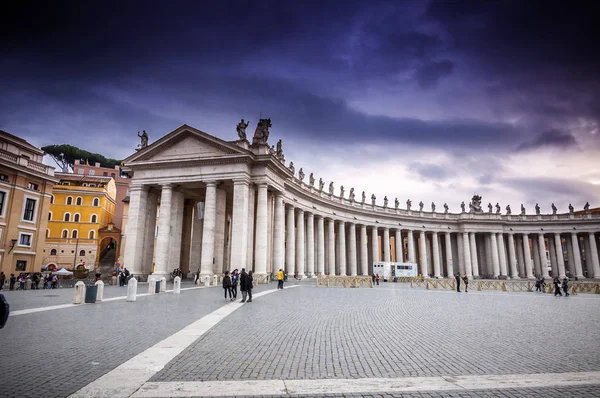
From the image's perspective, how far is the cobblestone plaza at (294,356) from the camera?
6039 millimetres

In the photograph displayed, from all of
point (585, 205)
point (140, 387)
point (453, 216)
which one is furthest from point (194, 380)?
point (585, 205)

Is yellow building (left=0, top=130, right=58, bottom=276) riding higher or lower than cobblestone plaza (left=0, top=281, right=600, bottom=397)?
higher

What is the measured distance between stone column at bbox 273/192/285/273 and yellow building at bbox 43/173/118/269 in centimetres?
4165

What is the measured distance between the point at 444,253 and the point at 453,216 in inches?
502

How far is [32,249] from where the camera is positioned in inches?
1704

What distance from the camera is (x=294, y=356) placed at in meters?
8.09

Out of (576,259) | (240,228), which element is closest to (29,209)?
(240,228)

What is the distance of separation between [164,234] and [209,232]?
6549 mm

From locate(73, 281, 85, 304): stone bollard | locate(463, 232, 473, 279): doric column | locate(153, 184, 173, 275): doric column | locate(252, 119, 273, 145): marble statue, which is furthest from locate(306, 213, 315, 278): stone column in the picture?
locate(463, 232, 473, 279): doric column

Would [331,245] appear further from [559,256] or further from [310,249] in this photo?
[559,256]

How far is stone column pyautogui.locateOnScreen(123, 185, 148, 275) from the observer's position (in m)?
42.0

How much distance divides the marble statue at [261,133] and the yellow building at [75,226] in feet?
148

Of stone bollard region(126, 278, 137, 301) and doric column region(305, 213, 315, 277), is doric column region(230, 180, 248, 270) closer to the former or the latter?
stone bollard region(126, 278, 137, 301)

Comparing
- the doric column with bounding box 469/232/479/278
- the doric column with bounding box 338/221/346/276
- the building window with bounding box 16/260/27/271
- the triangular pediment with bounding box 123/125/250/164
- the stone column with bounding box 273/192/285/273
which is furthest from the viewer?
the doric column with bounding box 469/232/479/278
